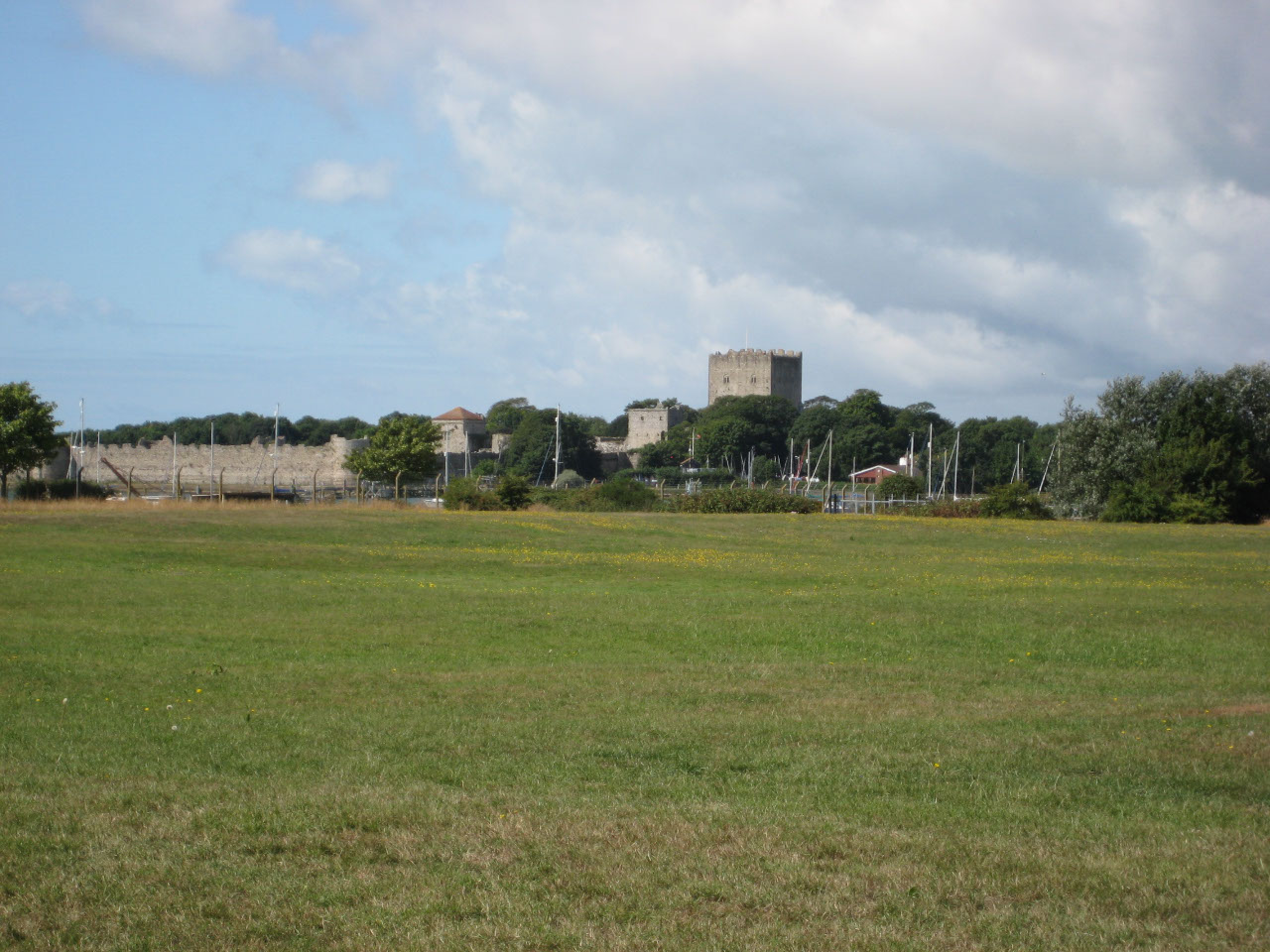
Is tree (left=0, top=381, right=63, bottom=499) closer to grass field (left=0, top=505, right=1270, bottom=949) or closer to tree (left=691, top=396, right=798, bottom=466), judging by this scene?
grass field (left=0, top=505, right=1270, bottom=949)

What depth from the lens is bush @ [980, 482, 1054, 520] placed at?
202 ft

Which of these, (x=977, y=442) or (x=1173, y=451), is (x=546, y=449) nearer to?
(x=977, y=442)

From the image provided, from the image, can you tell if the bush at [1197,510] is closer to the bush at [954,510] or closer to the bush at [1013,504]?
the bush at [1013,504]

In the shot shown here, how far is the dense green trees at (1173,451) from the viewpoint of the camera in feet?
193

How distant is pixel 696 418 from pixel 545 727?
184 m

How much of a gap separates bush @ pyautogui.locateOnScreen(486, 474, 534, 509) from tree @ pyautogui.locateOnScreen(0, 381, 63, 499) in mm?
22312

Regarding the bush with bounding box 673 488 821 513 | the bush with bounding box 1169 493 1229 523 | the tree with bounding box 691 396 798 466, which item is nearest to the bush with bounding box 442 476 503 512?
the bush with bounding box 673 488 821 513

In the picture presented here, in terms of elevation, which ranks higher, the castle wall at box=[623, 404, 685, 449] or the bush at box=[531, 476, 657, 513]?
the castle wall at box=[623, 404, 685, 449]

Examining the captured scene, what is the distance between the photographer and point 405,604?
20.9 metres

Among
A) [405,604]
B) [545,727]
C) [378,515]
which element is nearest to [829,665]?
[545,727]

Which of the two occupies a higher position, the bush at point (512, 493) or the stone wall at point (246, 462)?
the stone wall at point (246, 462)

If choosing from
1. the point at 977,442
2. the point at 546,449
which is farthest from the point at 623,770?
the point at 977,442

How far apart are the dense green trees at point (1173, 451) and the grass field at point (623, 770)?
130 ft

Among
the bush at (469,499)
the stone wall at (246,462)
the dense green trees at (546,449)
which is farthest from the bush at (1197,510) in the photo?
the dense green trees at (546,449)
